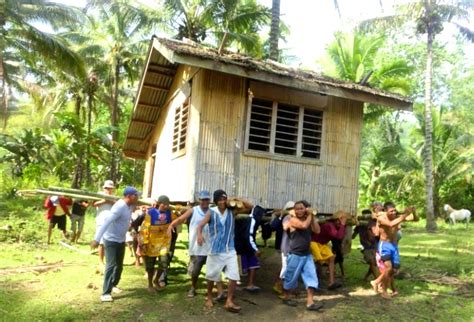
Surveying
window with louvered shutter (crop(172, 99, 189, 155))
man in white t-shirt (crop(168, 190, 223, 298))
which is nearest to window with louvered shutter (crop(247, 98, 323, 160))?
window with louvered shutter (crop(172, 99, 189, 155))

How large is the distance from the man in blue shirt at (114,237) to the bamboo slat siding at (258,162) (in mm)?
1686

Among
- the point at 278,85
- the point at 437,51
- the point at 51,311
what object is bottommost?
the point at 51,311

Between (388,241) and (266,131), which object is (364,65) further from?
(388,241)

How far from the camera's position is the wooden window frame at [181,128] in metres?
10.2

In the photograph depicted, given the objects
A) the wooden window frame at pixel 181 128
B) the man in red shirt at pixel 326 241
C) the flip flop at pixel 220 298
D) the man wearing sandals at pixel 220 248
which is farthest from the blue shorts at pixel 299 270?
the wooden window frame at pixel 181 128

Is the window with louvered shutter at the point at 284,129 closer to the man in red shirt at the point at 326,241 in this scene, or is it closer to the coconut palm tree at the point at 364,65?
the man in red shirt at the point at 326,241

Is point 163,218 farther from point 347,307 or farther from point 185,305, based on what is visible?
point 347,307

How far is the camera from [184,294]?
8.19 meters

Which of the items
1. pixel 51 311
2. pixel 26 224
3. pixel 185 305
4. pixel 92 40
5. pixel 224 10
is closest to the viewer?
pixel 51 311

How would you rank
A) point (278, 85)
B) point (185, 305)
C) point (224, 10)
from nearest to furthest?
point (185, 305), point (278, 85), point (224, 10)

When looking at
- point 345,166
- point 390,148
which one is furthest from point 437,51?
point 345,166

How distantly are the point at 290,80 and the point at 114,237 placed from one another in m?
4.34

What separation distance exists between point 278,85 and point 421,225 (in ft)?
51.1

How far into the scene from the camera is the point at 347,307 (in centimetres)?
773
